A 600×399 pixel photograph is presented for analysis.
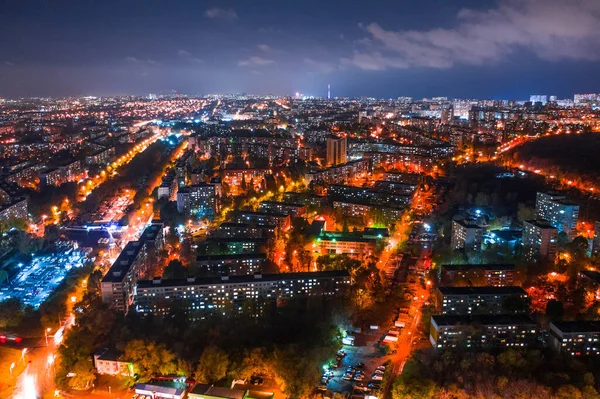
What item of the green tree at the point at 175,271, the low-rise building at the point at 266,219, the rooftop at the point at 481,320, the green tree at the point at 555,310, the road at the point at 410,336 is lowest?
the road at the point at 410,336

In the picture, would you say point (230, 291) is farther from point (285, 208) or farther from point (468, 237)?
point (468, 237)

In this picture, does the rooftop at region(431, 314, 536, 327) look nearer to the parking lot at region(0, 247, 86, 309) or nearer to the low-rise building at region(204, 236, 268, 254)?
the low-rise building at region(204, 236, 268, 254)

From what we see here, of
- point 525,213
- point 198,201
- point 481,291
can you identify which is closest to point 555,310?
point 481,291

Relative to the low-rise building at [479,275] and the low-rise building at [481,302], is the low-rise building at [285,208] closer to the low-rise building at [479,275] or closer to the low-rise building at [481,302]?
the low-rise building at [479,275]

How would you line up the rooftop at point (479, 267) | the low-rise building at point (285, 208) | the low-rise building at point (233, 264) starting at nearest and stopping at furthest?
1. the rooftop at point (479, 267)
2. the low-rise building at point (233, 264)
3. the low-rise building at point (285, 208)

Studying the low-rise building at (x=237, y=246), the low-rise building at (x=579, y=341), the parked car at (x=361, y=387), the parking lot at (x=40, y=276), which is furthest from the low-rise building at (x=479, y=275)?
the parking lot at (x=40, y=276)

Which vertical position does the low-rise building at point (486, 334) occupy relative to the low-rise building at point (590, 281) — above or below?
below

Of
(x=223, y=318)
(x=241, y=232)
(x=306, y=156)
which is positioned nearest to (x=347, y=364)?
(x=223, y=318)

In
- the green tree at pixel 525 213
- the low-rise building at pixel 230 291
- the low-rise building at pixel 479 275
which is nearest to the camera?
the low-rise building at pixel 230 291
